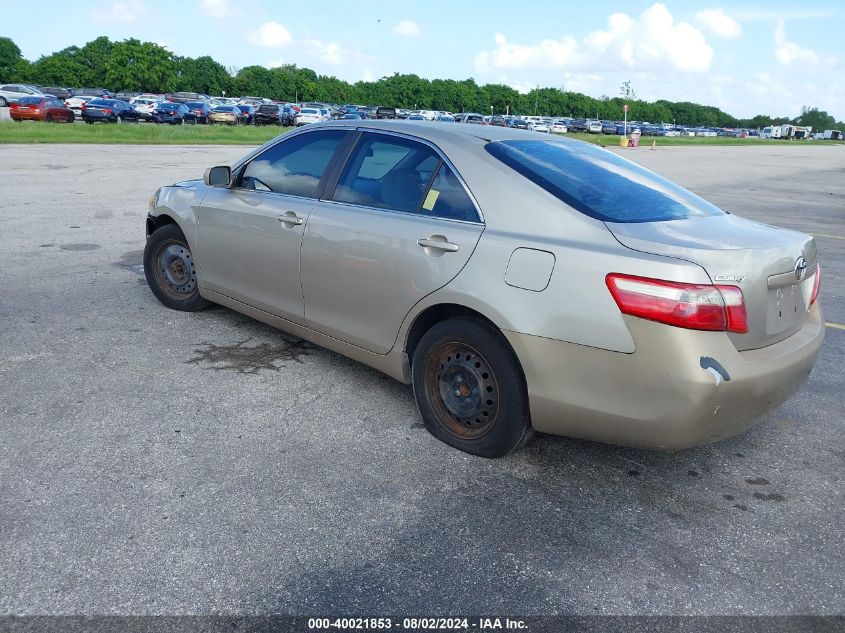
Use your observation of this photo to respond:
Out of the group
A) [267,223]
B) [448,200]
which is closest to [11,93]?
[267,223]

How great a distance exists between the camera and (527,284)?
10.7ft

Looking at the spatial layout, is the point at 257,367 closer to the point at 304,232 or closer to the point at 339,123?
the point at 304,232

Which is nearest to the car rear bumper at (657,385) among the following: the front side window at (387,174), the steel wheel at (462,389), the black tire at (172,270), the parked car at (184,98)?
the steel wheel at (462,389)

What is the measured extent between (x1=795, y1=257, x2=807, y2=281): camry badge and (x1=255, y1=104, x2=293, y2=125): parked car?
155 ft

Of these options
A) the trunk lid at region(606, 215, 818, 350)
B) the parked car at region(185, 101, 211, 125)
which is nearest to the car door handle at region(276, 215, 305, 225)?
the trunk lid at region(606, 215, 818, 350)

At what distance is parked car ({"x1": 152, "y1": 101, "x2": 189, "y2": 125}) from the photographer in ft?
147

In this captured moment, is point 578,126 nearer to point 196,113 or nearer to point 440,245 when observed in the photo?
point 196,113

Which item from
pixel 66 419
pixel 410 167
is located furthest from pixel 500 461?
pixel 66 419

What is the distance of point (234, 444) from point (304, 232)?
1.36 m

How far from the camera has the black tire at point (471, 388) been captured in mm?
3393

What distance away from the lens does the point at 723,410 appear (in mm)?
3025

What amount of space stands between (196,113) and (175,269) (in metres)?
45.3

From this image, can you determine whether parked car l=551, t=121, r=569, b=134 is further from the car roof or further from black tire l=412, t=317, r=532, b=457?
black tire l=412, t=317, r=532, b=457

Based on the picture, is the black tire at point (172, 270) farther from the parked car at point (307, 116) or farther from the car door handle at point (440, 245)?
the parked car at point (307, 116)
